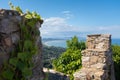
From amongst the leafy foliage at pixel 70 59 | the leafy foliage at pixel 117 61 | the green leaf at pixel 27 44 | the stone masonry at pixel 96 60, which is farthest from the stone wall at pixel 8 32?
the leafy foliage at pixel 117 61

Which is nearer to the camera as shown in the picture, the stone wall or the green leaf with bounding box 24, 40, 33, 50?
the stone wall

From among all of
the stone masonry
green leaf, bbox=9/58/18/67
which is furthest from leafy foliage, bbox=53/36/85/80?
green leaf, bbox=9/58/18/67

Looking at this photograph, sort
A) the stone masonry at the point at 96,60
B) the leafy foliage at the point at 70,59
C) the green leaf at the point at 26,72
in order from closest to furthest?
the green leaf at the point at 26,72, the stone masonry at the point at 96,60, the leafy foliage at the point at 70,59

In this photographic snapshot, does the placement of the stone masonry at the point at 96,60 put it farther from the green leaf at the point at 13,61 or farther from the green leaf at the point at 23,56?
the green leaf at the point at 13,61

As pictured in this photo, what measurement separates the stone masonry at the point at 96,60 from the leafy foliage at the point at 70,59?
15.3 ft

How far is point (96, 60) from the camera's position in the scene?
1362cm

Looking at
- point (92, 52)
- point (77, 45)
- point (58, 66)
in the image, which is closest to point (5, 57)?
point (92, 52)

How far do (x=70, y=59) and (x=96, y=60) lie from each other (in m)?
7.86

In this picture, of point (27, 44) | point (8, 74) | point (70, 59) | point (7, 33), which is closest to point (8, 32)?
point (7, 33)

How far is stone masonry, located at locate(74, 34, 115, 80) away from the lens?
12.9 meters

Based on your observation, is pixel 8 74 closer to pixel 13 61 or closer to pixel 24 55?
pixel 13 61

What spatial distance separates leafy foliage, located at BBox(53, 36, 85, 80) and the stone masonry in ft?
15.3

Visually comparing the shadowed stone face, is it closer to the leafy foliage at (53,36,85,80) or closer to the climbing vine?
the climbing vine

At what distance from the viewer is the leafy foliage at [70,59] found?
20156 millimetres
